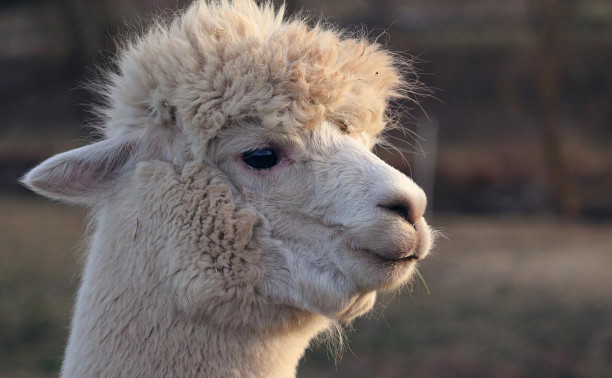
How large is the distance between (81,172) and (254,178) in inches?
26.3

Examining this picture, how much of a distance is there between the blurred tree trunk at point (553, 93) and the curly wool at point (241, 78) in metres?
11.0

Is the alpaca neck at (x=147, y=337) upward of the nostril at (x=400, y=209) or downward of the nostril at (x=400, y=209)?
downward

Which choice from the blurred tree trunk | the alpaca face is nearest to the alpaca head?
the alpaca face

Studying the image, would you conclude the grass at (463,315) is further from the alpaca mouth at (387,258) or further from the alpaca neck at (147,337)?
the alpaca mouth at (387,258)

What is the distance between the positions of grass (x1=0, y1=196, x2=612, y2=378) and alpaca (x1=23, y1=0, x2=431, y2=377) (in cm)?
231

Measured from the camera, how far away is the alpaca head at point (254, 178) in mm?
2658

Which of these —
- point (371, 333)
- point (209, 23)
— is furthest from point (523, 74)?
point (209, 23)

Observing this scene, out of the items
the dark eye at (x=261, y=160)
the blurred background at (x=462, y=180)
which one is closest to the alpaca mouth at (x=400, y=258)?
the blurred background at (x=462, y=180)

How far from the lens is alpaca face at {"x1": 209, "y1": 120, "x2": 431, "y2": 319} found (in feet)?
8.50

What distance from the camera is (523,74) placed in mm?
17266

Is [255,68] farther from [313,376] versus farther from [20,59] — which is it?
[20,59]

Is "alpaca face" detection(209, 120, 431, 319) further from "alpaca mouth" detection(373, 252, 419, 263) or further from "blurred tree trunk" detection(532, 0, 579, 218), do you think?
"blurred tree trunk" detection(532, 0, 579, 218)

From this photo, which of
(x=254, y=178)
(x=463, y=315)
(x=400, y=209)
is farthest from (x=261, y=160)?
(x=463, y=315)

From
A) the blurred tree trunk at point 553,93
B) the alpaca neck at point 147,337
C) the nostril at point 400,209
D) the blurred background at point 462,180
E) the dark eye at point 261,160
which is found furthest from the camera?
the blurred tree trunk at point 553,93
